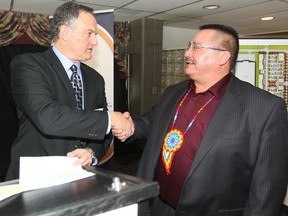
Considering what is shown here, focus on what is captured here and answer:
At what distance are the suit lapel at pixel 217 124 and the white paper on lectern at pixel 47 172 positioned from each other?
720 millimetres

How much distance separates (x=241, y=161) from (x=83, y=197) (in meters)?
1.00

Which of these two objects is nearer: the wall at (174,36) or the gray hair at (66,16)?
the gray hair at (66,16)

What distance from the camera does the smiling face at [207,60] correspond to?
1.62 meters

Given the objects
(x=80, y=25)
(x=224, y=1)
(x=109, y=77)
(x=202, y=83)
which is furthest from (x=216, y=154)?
(x=224, y=1)

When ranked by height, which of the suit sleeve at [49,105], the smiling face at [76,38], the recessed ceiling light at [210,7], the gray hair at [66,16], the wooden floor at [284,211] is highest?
the recessed ceiling light at [210,7]

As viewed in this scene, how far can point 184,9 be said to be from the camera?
4.48 m

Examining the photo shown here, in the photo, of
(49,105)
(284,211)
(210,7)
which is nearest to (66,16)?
(49,105)

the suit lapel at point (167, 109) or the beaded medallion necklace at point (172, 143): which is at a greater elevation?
the suit lapel at point (167, 109)

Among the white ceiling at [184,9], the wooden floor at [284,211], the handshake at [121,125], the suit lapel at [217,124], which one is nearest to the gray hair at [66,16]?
the handshake at [121,125]

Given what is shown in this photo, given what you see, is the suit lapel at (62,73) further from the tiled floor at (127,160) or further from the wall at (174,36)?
the wall at (174,36)

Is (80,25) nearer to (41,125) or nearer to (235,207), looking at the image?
(41,125)

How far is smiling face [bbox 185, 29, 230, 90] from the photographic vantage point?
1.62 m

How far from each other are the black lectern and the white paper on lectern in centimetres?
3

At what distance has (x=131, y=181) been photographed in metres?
0.72
